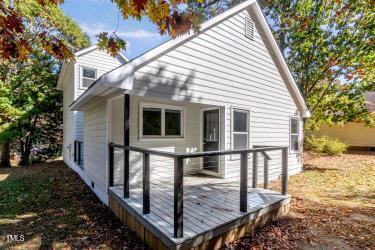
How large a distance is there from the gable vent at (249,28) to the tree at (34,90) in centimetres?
1010

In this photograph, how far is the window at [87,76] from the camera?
10789 millimetres

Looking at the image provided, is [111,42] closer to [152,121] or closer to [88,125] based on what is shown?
[152,121]

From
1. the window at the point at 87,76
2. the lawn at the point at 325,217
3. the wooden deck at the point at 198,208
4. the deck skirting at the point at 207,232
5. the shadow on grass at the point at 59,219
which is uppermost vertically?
the window at the point at 87,76

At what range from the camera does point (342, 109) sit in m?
11.0

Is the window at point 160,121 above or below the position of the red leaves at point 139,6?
below

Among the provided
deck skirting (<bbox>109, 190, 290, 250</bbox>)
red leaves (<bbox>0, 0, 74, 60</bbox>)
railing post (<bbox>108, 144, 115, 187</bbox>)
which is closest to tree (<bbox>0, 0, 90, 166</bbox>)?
railing post (<bbox>108, 144, 115, 187</bbox>)

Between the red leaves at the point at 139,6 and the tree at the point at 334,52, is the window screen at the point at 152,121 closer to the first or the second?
the red leaves at the point at 139,6

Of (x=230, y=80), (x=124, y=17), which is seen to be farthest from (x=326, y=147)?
(x=124, y=17)

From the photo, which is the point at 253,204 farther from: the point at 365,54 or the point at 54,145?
the point at 54,145

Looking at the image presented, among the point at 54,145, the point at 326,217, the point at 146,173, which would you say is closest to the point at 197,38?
the point at 146,173

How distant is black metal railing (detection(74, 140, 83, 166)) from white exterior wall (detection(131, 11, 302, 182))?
235 inches

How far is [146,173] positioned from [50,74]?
41.7 feet

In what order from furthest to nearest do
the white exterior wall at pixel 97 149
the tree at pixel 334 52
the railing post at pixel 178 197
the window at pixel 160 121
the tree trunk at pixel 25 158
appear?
the tree trunk at pixel 25 158 < the tree at pixel 334 52 < the window at pixel 160 121 < the white exterior wall at pixel 97 149 < the railing post at pixel 178 197

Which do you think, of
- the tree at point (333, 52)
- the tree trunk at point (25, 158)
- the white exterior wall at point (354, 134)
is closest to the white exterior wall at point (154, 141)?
the tree at point (333, 52)
